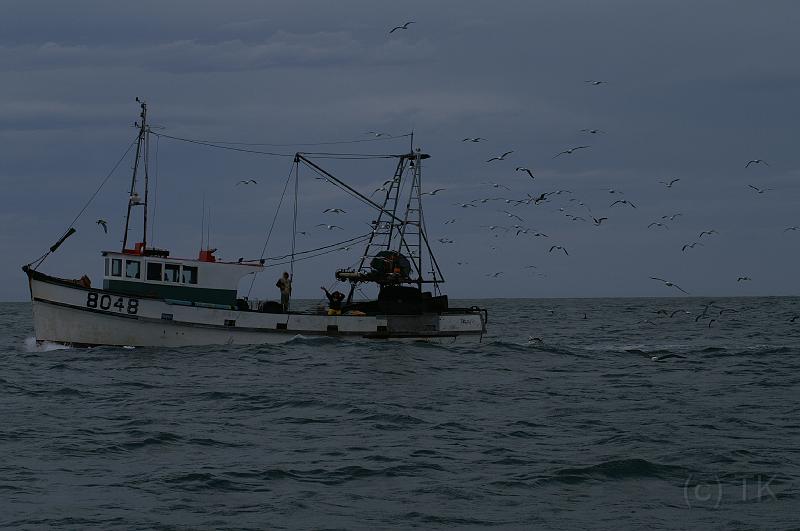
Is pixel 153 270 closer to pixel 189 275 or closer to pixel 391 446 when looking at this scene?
pixel 189 275

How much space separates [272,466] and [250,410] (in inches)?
248

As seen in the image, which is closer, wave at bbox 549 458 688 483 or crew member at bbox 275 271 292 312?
wave at bbox 549 458 688 483

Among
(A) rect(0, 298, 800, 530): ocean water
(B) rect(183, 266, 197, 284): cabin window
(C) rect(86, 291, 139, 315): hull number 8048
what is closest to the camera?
(A) rect(0, 298, 800, 530): ocean water

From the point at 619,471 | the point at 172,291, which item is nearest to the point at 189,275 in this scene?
the point at 172,291

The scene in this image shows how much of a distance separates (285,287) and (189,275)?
3902 millimetres

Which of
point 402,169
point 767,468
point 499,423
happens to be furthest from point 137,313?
point 767,468

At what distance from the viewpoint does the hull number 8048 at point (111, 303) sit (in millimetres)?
36031

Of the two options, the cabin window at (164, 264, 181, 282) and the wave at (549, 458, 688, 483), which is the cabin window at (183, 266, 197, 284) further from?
the wave at (549, 458, 688, 483)

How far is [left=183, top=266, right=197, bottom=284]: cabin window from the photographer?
124 ft

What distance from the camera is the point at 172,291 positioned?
3744 centimetres

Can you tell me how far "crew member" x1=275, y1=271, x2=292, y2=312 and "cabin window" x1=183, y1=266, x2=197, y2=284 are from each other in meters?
3.42

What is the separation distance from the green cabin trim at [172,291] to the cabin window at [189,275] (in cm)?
25

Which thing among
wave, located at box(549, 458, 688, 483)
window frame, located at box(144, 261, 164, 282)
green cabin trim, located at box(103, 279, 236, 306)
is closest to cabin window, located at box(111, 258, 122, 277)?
green cabin trim, located at box(103, 279, 236, 306)
